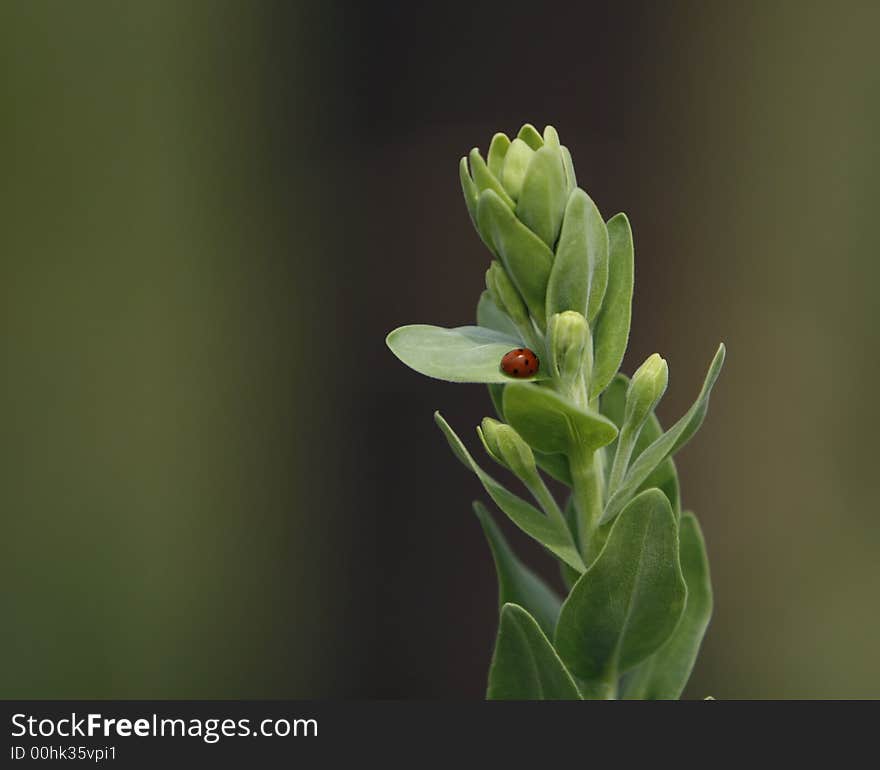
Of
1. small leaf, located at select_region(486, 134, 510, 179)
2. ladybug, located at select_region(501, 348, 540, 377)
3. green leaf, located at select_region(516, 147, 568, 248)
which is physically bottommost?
ladybug, located at select_region(501, 348, 540, 377)

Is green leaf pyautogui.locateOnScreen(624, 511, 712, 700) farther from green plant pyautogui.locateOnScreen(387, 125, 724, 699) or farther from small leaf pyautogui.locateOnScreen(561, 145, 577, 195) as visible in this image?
small leaf pyautogui.locateOnScreen(561, 145, 577, 195)

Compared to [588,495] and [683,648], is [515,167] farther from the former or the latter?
[683,648]

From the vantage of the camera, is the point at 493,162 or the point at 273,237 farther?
the point at 273,237

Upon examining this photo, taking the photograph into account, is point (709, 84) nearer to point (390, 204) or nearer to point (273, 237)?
point (390, 204)

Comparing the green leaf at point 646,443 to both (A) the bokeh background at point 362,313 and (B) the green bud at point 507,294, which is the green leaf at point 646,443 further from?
(A) the bokeh background at point 362,313

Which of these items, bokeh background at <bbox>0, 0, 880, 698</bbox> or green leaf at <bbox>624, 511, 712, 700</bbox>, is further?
bokeh background at <bbox>0, 0, 880, 698</bbox>

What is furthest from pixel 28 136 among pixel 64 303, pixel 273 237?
pixel 273 237

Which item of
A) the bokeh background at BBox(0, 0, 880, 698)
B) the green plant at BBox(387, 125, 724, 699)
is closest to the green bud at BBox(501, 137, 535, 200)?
the green plant at BBox(387, 125, 724, 699)
